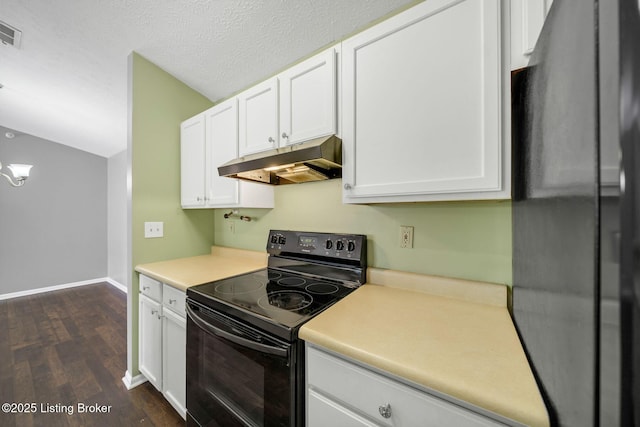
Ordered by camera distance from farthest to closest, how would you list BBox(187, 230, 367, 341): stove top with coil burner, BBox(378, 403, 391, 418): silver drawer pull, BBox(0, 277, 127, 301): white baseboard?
BBox(0, 277, 127, 301): white baseboard
BBox(187, 230, 367, 341): stove top with coil burner
BBox(378, 403, 391, 418): silver drawer pull

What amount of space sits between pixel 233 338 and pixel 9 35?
2.86 m

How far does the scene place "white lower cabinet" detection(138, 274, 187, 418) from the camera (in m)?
1.38

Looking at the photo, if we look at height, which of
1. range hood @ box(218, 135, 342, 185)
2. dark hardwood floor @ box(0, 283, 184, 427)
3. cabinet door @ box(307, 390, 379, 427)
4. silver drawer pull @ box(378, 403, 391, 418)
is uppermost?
range hood @ box(218, 135, 342, 185)

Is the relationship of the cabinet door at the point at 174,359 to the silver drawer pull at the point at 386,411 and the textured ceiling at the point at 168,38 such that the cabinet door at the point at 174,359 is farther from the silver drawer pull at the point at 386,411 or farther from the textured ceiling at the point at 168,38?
the textured ceiling at the point at 168,38

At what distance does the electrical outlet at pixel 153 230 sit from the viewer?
186 cm

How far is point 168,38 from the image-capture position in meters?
1.67

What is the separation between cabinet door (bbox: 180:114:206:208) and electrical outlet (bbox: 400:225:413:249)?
1535mm

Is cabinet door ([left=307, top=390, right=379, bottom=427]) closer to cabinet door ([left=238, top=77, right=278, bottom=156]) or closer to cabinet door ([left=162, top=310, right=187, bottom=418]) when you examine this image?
cabinet door ([left=162, top=310, right=187, bottom=418])

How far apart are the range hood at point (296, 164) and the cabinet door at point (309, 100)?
0.21ft

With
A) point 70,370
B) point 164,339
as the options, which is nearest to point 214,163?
point 164,339

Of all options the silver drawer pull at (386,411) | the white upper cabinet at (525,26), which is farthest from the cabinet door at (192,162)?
the white upper cabinet at (525,26)

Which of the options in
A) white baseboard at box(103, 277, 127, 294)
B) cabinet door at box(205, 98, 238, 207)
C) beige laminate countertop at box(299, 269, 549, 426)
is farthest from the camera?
white baseboard at box(103, 277, 127, 294)

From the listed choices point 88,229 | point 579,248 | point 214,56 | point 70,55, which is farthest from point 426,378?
point 88,229

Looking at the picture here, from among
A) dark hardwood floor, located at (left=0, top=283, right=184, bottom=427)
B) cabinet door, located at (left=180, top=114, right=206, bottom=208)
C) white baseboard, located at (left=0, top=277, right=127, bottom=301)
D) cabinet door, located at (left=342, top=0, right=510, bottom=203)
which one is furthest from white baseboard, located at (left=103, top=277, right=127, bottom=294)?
cabinet door, located at (left=342, top=0, right=510, bottom=203)
